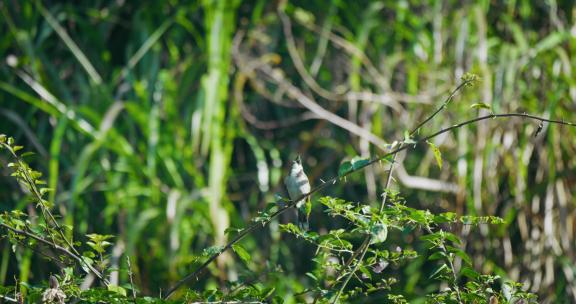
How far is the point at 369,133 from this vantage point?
352cm

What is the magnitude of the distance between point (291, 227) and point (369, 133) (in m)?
2.18

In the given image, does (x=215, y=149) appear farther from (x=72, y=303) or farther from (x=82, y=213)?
(x=72, y=303)

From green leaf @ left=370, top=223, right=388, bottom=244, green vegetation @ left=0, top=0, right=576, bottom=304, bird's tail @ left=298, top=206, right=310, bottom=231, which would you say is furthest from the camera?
green vegetation @ left=0, top=0, right=576, bottom=304

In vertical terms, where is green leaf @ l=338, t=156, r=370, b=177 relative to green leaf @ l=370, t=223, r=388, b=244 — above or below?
above

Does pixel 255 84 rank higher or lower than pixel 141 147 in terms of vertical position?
higher

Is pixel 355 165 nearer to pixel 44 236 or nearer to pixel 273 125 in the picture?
pixel 44 236

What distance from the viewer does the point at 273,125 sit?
3873 mm

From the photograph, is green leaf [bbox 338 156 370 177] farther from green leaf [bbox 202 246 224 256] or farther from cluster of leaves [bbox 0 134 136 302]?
cluster of leaves [bbox 0 134 136 302]

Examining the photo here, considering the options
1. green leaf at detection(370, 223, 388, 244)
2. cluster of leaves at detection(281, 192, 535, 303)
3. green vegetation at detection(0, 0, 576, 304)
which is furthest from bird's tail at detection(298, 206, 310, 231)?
green vegetation at detection(0, 0, 576, 304)

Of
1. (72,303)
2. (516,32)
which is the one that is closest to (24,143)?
(516,32)

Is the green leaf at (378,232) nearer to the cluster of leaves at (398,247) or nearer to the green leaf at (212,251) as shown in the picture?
the cluster of leaves at (398,247)

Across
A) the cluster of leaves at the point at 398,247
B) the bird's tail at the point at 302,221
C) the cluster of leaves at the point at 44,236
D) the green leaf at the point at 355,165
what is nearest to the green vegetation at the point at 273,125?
the bird's tail at the point at 302,221

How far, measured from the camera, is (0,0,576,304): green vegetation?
3.29 metres

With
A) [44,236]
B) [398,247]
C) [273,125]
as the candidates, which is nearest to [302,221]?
[398,247]
